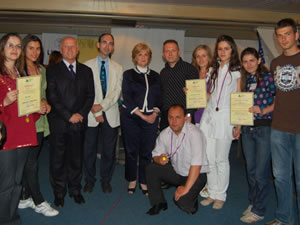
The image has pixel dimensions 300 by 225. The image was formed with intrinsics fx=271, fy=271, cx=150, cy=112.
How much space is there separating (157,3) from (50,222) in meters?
5.26

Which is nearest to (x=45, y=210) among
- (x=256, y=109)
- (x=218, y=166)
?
(x=218, y=166)

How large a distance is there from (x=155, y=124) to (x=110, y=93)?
663 mm

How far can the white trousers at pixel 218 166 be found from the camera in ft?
9.49

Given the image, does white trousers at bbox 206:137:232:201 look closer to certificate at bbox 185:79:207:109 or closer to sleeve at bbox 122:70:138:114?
certificate at bbox 185:79:207:109

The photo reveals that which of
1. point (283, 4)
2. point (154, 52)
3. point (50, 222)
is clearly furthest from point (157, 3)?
point (50, 222)

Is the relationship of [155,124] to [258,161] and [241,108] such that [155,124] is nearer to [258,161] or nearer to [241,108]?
[241,108]

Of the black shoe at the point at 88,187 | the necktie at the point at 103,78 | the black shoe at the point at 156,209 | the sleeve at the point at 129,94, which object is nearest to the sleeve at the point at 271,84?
the sleeve at the point at 129,94

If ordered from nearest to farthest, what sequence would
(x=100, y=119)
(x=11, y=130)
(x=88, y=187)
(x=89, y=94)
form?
(x=11, y=130)
(x=89, y=94)
(x=100, y=119)
(x=88, y=187)

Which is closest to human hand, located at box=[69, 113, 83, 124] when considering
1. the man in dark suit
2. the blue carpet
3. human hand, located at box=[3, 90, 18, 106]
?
the man in dark suit

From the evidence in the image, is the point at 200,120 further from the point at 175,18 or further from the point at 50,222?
the point at 175,18

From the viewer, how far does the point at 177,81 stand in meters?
3.14

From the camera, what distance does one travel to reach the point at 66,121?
9.40 feet

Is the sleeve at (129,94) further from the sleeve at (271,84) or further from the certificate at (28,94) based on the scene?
the sleeve at (271,84)

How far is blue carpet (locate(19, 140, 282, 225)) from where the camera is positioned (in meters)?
2.77
